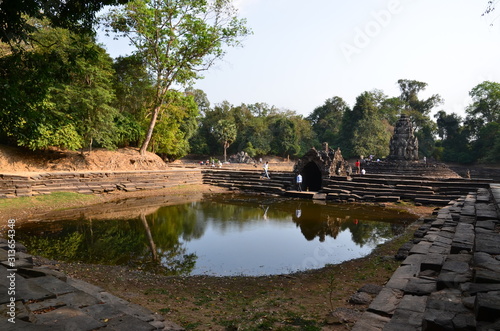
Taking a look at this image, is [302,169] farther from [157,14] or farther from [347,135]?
[347,135]

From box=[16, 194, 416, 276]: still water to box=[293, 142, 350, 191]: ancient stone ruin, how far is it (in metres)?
5.45

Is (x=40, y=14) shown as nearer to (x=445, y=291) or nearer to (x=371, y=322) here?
(x=371, y=322)

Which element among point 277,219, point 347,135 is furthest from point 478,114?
point 277,219

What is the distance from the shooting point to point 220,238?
10383mm

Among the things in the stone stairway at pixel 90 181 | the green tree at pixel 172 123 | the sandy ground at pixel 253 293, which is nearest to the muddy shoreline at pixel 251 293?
the sandy ground at pixel 253 293

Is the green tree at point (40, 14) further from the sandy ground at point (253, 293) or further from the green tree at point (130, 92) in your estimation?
the green tree at point (130, 92)

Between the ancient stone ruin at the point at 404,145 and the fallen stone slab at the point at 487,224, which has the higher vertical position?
the ancient stone ruin at the point at 404,145

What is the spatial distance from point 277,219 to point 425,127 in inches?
1875

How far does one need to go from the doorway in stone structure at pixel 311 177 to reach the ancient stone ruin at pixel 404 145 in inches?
535

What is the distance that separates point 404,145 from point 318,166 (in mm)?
16320

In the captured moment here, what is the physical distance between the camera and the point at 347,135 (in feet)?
153

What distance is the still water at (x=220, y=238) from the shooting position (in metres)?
7.92

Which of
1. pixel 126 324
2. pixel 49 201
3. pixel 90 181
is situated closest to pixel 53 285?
pixel 126 324

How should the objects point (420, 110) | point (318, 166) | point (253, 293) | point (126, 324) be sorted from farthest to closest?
point (420, 110), point (318, 166), point (253, 293), point (126, 324)
